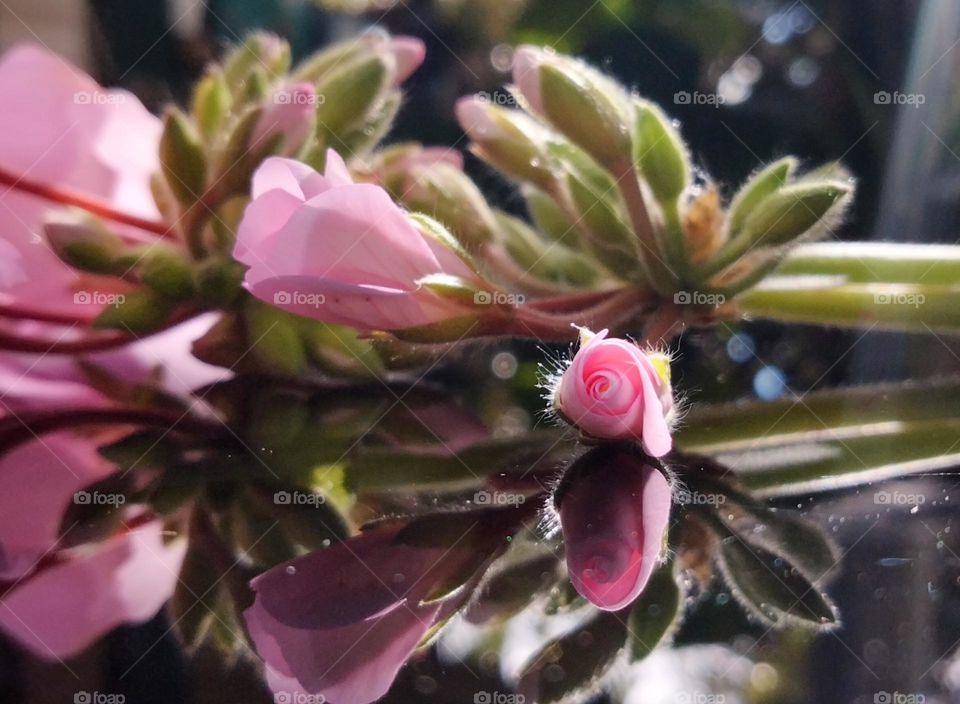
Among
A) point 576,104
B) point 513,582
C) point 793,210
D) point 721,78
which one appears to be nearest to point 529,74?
point 576,104

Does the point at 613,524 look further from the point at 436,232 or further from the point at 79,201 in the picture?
the point at 79,201

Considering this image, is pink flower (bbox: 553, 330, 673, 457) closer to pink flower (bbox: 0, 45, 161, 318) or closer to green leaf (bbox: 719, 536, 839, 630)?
green leaf (bbox: 719, 536, 839, 630)

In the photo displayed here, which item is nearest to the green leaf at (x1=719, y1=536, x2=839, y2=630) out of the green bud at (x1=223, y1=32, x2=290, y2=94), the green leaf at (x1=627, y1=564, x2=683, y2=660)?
the green leaf at (x1=627, y1=564, x2=683, y2=660)

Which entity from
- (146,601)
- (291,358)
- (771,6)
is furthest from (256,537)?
(771,6)

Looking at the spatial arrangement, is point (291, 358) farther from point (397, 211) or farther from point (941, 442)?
point (941, 442)

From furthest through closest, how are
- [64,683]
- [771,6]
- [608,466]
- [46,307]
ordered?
[771,6], [46,307], [608,466], [64,683]

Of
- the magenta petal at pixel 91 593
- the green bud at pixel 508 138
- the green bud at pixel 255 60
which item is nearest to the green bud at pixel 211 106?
the green bud at pixel 255 60

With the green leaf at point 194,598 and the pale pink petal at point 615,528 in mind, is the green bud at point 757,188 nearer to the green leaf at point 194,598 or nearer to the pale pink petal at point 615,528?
the pale pink petal at point 615,528
